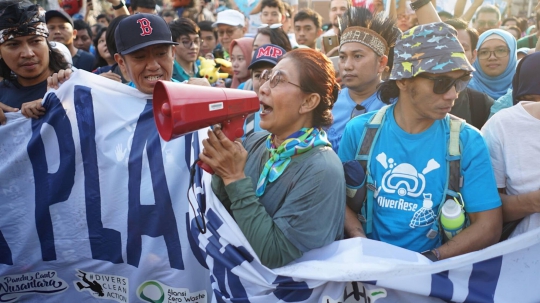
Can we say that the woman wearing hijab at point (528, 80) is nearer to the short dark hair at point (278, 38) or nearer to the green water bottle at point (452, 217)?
the green water bottle at point (452, 217)

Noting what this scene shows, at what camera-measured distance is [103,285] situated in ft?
9.57

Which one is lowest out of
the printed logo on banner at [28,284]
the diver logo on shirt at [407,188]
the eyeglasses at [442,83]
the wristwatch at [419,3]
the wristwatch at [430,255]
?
the printed logo on banner at [28,284]

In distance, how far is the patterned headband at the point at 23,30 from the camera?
3.30 m

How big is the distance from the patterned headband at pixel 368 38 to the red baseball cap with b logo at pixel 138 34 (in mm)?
1229

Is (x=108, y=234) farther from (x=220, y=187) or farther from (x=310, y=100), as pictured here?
(x=310, y=100)

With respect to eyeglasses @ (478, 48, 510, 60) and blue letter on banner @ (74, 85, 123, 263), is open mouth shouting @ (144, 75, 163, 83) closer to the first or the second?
blue letter on banner @ (74, 85, 123, 263)

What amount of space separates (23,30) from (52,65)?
310mm

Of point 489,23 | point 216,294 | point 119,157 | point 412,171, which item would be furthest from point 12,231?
point 489,23

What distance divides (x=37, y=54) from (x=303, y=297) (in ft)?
8.18

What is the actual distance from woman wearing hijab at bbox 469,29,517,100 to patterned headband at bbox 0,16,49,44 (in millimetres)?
3456

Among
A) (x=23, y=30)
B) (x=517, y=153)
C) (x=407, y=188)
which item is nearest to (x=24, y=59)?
(x=23, y=30)

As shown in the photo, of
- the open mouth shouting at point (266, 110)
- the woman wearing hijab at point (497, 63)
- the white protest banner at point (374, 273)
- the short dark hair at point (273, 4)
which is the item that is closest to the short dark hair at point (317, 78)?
the open mouth shouting at point (266, 110)

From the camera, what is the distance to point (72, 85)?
3.10 m

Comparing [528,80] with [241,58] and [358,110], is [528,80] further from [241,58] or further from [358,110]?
[241,58]
